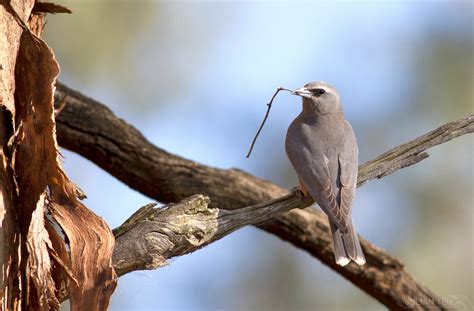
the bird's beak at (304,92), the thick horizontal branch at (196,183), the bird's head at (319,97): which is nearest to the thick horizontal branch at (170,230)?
the thick horizontal branch at (196,183)

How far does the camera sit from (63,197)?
13.9 feet

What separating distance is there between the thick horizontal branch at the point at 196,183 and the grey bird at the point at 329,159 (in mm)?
574

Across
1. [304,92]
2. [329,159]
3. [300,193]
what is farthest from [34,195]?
[304,92]

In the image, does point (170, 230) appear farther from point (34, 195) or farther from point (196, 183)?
point (196, 183)

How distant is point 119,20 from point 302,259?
13.2ft

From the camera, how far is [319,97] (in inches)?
258

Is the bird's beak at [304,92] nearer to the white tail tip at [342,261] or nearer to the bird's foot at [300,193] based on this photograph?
the bird's foot at [300,193]

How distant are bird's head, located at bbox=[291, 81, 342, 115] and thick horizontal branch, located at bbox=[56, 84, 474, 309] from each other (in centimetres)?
69

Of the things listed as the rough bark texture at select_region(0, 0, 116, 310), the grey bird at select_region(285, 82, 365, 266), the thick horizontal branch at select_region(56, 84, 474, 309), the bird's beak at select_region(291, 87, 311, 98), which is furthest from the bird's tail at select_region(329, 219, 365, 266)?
the rough bark texture at select_region(0, 0, 116, 310)

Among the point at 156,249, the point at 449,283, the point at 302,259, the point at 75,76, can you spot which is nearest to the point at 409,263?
the point at 449,283

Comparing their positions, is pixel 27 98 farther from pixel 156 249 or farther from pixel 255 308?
pixel 255 308

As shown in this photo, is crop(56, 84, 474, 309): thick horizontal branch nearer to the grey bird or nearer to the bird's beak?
the grey bird

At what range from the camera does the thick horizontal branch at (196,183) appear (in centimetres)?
629

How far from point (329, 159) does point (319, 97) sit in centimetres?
77
